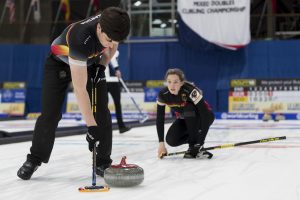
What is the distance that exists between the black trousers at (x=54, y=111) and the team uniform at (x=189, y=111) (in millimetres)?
854

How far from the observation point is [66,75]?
97.0 inches

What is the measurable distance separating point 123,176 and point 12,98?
10512 millimetres

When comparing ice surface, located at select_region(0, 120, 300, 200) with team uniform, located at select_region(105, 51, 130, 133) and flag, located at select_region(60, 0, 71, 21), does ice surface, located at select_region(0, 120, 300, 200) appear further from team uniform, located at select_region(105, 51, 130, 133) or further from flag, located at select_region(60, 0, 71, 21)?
flag, located at select_region(60, 0, 71, 21)

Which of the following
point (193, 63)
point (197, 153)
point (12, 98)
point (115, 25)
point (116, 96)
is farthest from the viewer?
point (12, 98)

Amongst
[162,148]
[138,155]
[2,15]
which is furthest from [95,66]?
[2,15]

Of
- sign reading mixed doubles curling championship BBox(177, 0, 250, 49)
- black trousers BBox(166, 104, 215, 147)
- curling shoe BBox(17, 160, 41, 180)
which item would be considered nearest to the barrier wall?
sign reading mixed doubles curling championship BBox(177, 0, 250, 49)

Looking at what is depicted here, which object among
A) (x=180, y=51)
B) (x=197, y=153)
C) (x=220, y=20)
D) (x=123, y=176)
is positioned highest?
(x=220, y=20)

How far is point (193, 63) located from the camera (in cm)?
1202

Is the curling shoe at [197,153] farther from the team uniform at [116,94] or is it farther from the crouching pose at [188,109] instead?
the team uniform at [116,94]

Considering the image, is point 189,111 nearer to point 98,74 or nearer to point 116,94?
point 98,74

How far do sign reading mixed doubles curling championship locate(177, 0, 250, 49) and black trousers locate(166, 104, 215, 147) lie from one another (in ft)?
26.2

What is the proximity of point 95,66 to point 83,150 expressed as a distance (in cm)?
160

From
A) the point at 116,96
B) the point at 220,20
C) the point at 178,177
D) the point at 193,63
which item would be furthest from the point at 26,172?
the point at 193,63

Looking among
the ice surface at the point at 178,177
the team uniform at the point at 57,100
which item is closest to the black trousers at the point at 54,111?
the team uniform at the point at 57,100
